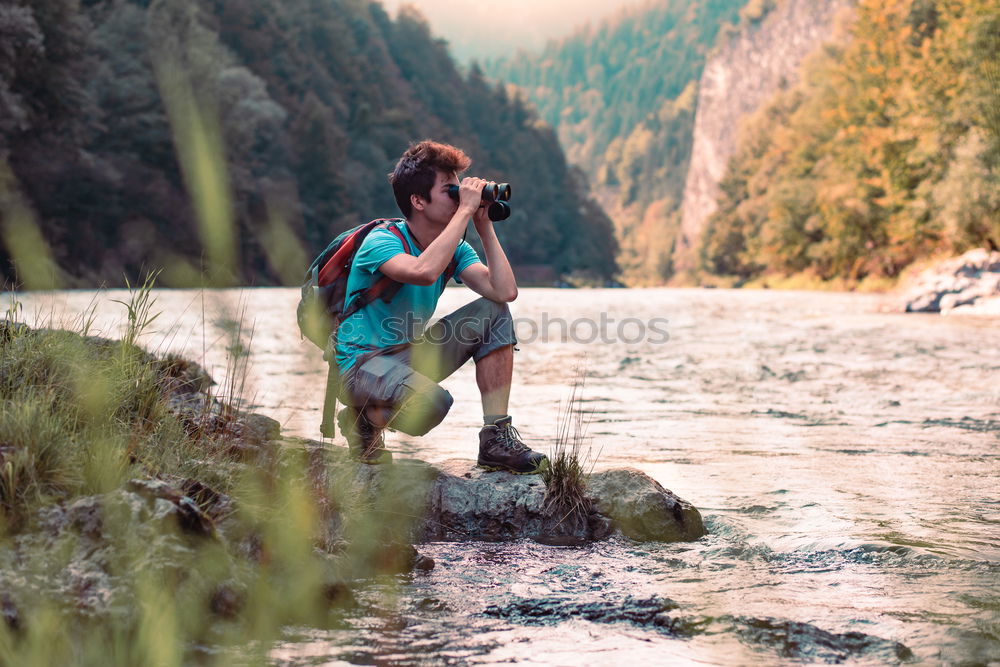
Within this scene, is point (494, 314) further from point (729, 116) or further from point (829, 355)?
point (729, 116)

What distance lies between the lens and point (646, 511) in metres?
4.26

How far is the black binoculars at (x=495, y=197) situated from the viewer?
14.3 feet

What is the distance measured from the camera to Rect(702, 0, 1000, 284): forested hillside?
1144 inches

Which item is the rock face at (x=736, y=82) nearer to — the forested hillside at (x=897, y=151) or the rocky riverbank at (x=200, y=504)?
the forested hillside at (x=897, y=151)

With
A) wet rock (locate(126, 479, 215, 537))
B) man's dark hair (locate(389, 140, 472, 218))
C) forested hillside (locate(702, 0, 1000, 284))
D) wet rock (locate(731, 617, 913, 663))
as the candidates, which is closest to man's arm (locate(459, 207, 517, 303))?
man's dark hair (locate(389, 140, 472, 218))

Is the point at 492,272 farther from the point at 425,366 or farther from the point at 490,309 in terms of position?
the point at 425,366

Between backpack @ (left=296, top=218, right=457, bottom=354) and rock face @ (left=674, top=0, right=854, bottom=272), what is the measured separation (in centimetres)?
11523

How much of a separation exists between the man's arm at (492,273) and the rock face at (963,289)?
23.2 metres

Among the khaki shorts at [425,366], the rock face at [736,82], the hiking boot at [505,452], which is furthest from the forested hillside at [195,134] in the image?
the rock face at [736,82]

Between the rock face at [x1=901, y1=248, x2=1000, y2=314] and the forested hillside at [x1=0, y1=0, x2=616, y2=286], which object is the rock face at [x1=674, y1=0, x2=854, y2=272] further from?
the rock face at [x1=901, y1=248, x2=1000, y2=314]

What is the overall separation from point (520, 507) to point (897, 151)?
121 feet

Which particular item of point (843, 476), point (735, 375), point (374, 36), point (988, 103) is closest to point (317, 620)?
point (843, 476)

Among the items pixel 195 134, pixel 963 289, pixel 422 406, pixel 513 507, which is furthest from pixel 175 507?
pixel 195 134

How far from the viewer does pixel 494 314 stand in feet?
15.1
